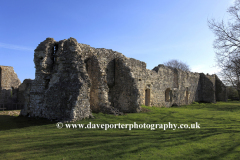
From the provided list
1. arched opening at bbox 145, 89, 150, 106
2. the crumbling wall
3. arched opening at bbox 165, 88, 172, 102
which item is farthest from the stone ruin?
the crumbling wall

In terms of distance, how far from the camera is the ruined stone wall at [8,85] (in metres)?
17.3

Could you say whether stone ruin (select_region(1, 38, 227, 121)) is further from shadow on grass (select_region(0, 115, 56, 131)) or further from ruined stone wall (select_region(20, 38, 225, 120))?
shadow on grass (select_region(0, 115, 56, 131))

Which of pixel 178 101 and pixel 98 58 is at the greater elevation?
pixel 98 58

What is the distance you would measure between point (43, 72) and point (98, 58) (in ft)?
11.0

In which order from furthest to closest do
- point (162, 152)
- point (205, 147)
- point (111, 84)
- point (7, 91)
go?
point (7, 91) < point (111, 84) < point (205, 147) < point (162, 152)

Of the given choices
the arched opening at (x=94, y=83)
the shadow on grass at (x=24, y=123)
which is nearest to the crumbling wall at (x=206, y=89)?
the arched opening at (x=94, y=83)

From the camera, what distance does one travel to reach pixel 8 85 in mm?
17875

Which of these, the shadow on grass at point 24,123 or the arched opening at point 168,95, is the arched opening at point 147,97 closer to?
A: the arched opening at point 168,95

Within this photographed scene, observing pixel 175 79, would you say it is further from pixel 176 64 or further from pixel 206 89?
pixel 176 64

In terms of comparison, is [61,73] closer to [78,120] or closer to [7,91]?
[78,120]

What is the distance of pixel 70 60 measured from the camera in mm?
9141

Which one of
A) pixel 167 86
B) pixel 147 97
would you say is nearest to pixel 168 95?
pixel 167 86

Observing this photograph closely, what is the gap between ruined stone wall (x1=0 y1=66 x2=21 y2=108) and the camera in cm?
1733

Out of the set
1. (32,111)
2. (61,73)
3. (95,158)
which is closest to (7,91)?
(32,111)
